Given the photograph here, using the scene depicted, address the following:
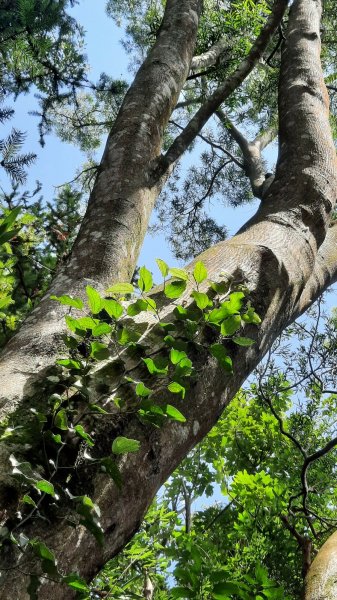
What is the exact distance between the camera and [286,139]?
270 centimetres

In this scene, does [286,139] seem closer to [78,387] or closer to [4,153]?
[78,387]

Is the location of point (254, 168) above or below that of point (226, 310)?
above

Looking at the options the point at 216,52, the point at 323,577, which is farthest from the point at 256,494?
the point at 216,52

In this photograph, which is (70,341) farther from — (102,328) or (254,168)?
(254,168)

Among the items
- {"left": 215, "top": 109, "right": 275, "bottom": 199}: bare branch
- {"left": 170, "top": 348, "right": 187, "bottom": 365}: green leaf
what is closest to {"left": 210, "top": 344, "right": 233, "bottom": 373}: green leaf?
{"left": 170, "top": 348, "right": 187, "bottom": 365}: green leaf

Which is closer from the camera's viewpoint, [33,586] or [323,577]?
[33,586]

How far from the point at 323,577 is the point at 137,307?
1445mm

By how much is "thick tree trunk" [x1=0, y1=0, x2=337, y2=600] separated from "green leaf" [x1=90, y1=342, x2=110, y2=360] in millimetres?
36

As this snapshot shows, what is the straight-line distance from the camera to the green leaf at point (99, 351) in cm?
137

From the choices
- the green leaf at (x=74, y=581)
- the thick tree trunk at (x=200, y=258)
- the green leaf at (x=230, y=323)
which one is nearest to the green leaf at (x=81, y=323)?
the thick tree trunk at (x=200, y=258)

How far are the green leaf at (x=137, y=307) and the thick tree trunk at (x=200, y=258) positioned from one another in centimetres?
9

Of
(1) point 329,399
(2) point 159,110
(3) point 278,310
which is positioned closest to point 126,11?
(1) point 329,399

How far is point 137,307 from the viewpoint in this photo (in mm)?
1452

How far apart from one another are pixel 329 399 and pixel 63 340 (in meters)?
6.04
